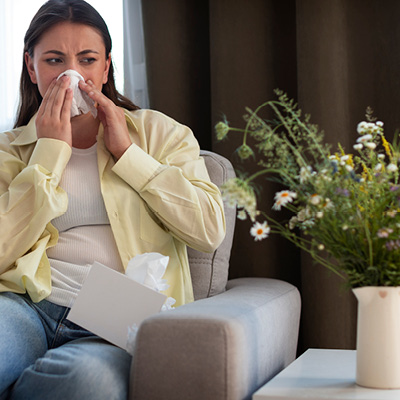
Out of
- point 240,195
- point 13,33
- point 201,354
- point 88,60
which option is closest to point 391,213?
point 240,195

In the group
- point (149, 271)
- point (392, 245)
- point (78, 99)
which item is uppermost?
point (78, 99)

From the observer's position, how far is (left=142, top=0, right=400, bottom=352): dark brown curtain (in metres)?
1.82

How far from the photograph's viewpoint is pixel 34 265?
4.68 feet

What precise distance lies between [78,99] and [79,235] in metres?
0.35

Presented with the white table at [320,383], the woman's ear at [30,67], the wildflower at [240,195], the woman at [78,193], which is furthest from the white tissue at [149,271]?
the woman's ear at [30,67]

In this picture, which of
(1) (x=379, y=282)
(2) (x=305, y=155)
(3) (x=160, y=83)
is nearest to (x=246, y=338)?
(1) (x=379, y=282)

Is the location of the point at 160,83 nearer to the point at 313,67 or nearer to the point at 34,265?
the point at 313,67

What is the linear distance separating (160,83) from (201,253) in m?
0.63

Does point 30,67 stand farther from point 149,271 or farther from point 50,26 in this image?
point 149,271

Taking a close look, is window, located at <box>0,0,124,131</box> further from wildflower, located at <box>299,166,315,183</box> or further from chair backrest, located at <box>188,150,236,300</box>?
wildflower, located at <box>299,166,315,183</box>

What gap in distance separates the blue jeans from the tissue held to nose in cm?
49

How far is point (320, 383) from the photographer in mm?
1112

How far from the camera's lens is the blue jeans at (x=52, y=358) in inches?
41.9

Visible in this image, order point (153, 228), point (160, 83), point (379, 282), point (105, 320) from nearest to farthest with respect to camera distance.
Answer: point (379, 282) < point (105, 320) < point (153, 228) < point (160, 83)
